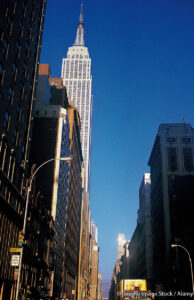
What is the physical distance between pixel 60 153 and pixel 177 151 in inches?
2413

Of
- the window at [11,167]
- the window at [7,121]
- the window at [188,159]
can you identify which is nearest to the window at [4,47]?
the window at [7,121]

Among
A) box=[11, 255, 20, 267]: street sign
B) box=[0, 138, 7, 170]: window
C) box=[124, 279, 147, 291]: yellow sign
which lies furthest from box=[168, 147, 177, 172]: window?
box=[11, 255, 20, 267]: street sign

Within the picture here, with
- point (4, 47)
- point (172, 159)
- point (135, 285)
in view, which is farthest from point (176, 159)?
point (4, 47)

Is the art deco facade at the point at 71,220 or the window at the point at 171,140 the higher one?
the window at the point at 171,140

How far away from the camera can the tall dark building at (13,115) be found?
38.1 m

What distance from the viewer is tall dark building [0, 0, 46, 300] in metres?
38.1

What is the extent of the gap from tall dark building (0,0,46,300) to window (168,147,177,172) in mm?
84086

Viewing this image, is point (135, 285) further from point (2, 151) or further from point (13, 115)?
point (13, 115)

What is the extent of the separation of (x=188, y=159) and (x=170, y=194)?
17469 millimetres

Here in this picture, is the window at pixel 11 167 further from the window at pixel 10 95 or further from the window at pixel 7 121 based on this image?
the window at pixel 10 95

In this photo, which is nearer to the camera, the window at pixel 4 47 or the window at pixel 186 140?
the window at pixel 4 47

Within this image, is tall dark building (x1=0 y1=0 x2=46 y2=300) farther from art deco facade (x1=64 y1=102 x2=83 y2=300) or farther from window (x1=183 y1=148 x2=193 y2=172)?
window (x1=183 y1=148 x2=193 y2=172)

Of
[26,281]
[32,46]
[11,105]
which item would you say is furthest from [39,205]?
[32,46]

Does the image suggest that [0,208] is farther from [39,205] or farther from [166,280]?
[166,280]
